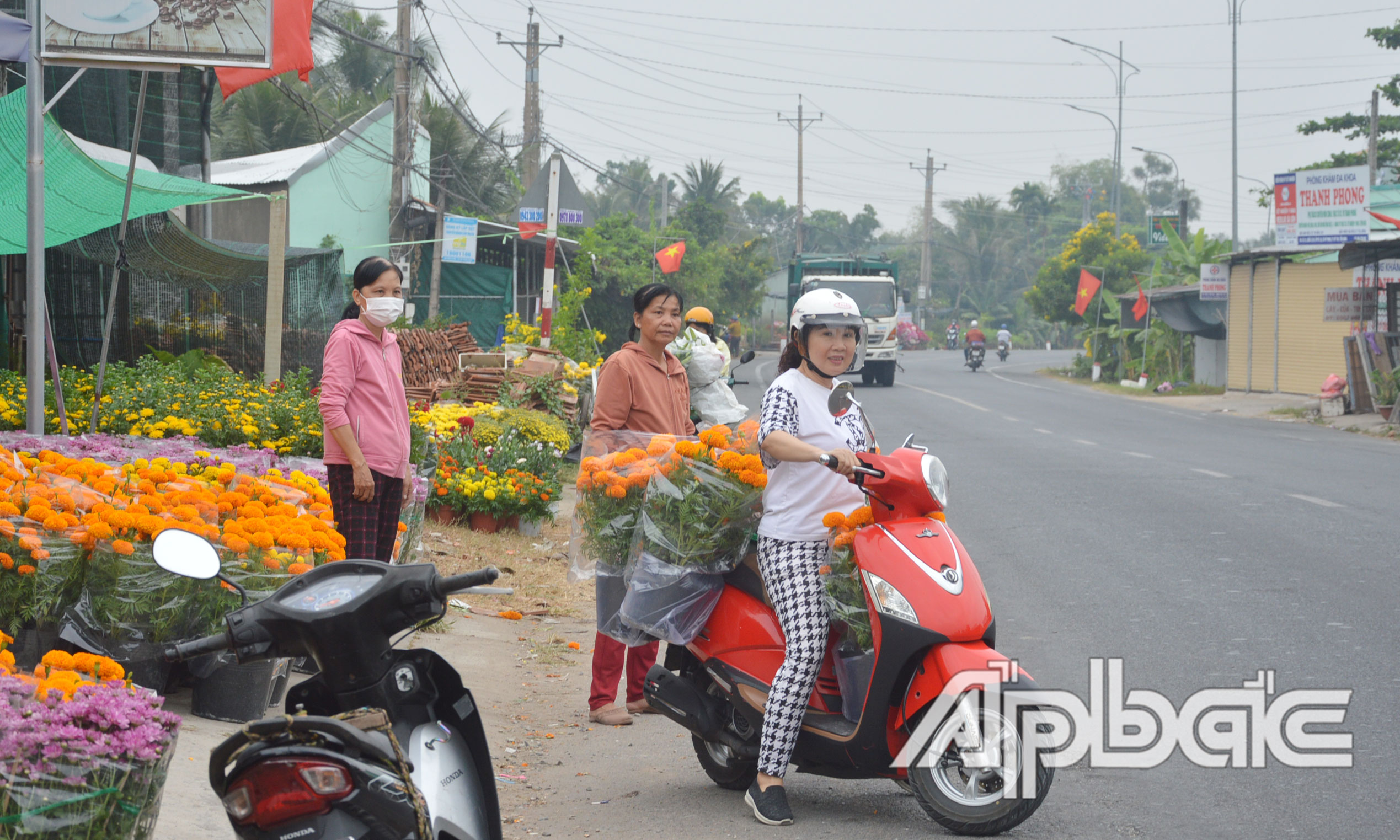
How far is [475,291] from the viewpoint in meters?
32.4

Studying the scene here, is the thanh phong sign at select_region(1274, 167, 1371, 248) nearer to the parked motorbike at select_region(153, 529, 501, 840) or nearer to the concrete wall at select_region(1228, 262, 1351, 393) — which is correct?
the concrete wall at select_region(1228, 262, 1351, 393)

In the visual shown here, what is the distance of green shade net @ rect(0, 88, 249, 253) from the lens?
33.5 feet

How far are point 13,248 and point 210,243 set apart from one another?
239 cm

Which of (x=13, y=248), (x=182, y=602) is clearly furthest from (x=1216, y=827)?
(x=13, y=248)

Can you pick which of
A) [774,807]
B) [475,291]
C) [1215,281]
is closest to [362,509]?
[774,807]

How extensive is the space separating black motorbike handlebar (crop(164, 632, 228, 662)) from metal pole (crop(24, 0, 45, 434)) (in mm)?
5411

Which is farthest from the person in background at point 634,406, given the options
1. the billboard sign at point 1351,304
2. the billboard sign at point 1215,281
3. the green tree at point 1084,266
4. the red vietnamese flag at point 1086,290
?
the green tree at point 1084,266

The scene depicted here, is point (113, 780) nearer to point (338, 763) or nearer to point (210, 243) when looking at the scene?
point (338, 763)

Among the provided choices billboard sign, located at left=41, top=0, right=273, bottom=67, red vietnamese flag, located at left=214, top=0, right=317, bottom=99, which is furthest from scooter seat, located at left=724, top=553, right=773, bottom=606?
red vietnamese flag, located at left=214, top=0, right=317, bottom=99

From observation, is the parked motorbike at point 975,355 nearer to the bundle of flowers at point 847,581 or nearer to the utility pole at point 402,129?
the utility pole at point 402,129

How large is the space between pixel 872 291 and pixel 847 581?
30.5 meters

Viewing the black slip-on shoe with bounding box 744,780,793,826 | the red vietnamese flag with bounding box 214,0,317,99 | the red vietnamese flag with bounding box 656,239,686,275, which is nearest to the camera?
the black slip-on shoe with bounding box 744,780,793,826

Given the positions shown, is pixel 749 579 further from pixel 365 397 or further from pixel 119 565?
pixel 119 565

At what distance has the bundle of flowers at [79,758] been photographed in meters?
2.58
